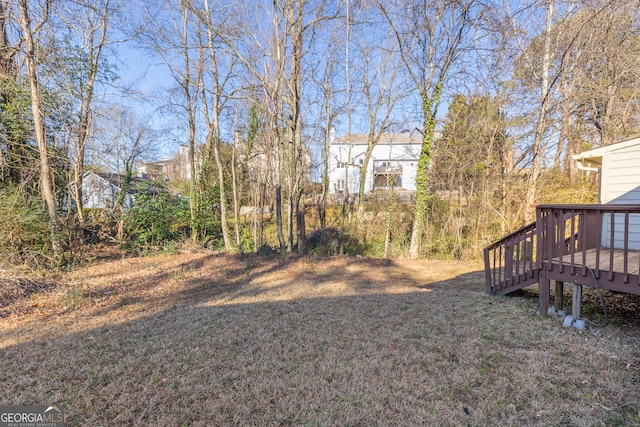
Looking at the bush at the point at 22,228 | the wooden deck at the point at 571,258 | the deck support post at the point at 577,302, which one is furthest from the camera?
the bush at the point at 22,228

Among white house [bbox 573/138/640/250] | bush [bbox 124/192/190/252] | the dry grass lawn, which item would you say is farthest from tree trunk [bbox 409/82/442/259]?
bush [bbox 124/192/190/252]

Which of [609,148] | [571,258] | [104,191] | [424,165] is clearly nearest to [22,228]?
[104,191]

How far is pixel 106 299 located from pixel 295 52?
24.3ft

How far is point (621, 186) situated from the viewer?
198 inches

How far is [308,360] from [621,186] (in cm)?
582

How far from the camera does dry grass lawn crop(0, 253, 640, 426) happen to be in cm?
208

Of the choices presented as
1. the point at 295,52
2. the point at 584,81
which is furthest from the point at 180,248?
the point at 584,81

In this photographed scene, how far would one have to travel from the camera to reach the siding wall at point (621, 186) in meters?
4.80

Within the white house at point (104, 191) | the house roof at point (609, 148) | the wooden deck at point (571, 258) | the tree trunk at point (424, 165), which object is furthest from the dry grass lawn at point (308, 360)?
the white house at point (104, 191)

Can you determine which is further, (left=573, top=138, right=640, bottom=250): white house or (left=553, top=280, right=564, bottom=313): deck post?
(left=573, top=138, right=640, bottom=250): white house

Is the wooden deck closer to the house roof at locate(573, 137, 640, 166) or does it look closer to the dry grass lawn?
the dry grass lawn

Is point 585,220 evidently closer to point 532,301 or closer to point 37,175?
point 532,301

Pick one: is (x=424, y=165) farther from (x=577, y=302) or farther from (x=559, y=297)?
(x=577, y=302)

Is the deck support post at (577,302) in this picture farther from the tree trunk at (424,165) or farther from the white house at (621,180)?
the tree trunk at (424,165)
